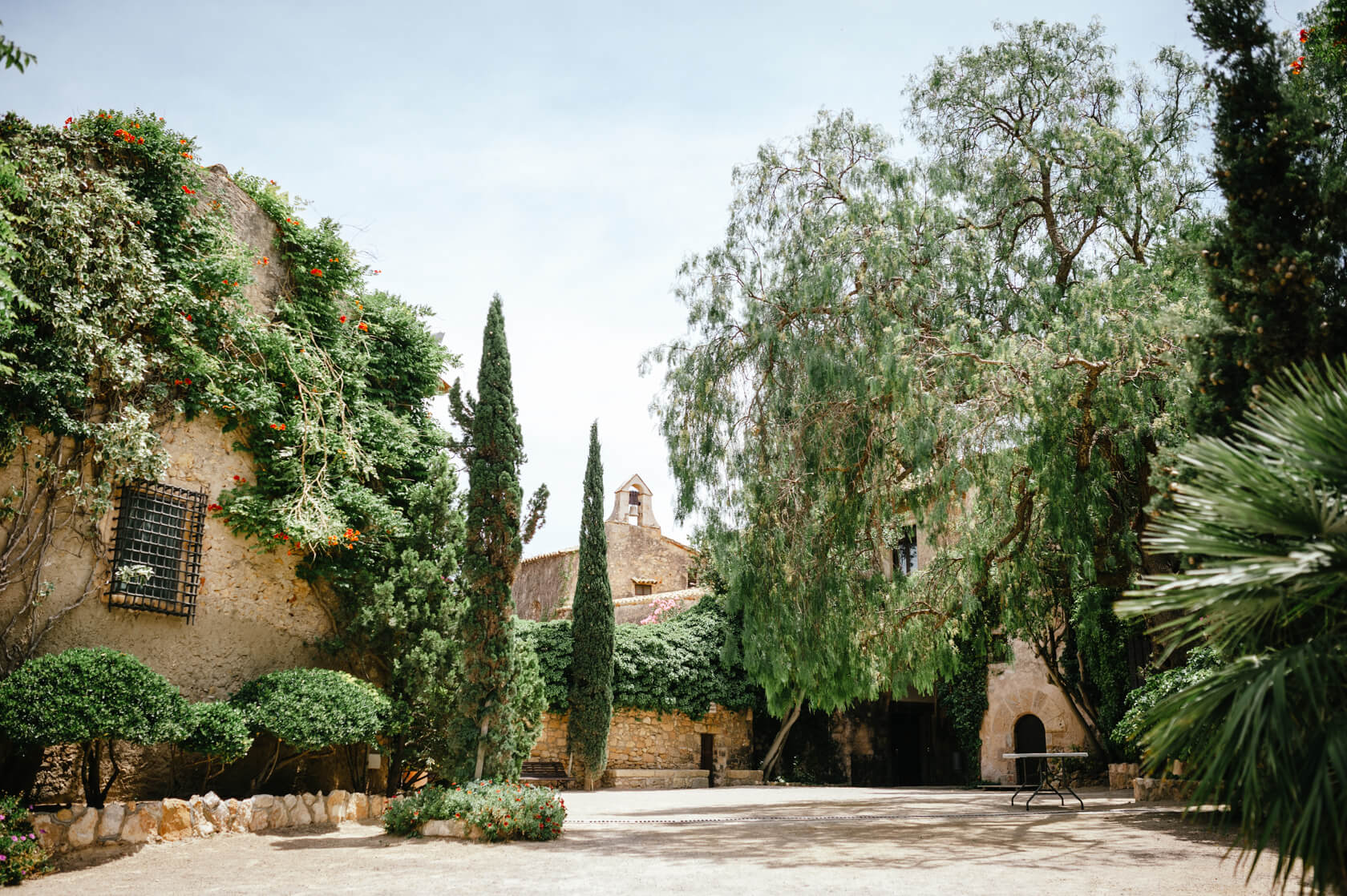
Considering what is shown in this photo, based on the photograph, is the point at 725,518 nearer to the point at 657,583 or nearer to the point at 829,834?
the point at 829,834

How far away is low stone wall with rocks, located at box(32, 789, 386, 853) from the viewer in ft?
23.7

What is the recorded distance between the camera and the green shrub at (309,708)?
8.76 m

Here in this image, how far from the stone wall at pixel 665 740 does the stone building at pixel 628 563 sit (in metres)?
5.38

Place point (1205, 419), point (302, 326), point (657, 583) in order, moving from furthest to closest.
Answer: point (657, 583) < point (302, 326) < point (1205, 419)

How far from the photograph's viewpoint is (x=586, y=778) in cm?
1731

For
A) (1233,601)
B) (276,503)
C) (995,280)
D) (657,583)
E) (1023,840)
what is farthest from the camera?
(657,583)

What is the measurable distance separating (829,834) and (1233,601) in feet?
19.6

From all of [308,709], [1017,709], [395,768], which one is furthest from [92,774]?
[1017,709]

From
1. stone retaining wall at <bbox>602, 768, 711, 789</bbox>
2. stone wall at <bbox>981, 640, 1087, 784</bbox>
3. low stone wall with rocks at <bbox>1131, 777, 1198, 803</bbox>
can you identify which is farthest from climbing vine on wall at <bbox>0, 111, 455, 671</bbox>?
stone wall at <bbox>981, 640, 1087, 784</bbox>

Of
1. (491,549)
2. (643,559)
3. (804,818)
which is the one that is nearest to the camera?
(491,549)

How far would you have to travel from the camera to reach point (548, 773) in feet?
56.9

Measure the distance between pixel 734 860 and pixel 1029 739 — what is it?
1395 centimetres

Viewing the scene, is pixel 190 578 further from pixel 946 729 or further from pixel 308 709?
pixel 946 729

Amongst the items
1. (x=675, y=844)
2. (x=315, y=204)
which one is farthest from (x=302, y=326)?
(x=675, y=844)
